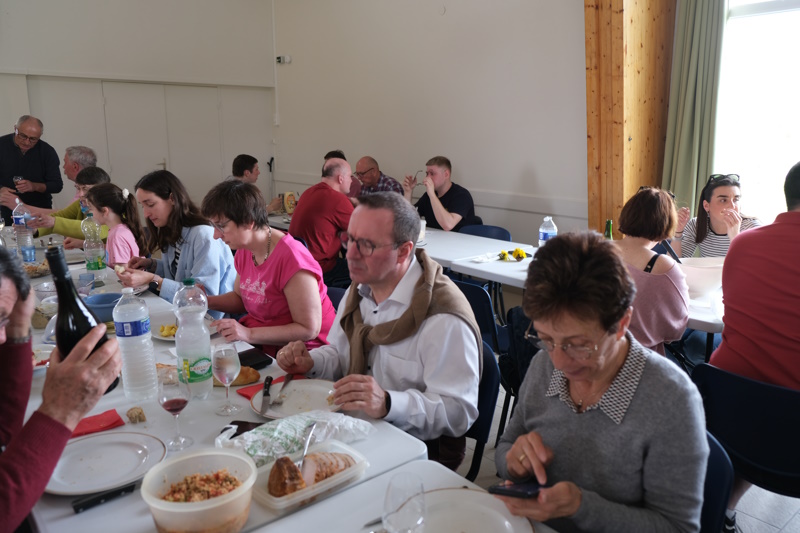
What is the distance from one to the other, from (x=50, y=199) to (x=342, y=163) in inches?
152

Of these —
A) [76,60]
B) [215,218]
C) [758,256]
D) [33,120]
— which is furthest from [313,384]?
[76,60]

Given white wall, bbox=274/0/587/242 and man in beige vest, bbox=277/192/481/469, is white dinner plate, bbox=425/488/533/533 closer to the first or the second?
man in beige vest, bbox=277/192/481/469

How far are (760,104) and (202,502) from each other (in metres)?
5.19

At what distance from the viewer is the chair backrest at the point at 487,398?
193 centimetres

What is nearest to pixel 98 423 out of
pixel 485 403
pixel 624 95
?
pixel 485 403

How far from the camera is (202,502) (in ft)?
3.70

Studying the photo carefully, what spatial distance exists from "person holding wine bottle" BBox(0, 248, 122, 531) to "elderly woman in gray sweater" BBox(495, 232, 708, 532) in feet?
3.05

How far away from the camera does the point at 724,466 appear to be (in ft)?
4.25

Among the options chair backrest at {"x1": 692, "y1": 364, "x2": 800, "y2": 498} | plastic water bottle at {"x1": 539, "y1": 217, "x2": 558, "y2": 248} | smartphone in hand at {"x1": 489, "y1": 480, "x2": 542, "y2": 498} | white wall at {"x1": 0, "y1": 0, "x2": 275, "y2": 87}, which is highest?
white wall at {"x1": 0, "y1": 0, "x2": 275, "y2": 87}

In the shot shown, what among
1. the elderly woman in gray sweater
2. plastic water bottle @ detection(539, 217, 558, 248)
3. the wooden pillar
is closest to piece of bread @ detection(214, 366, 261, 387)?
the elderly woman in gray sweater

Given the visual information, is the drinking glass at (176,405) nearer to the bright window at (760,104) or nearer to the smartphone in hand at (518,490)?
the smartphone in hand at (518,490)

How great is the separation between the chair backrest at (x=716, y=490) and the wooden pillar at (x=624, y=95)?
3.88 metres

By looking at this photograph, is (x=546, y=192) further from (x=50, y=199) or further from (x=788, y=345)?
(x=50, y=199)

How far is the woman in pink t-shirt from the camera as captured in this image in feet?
12.0
